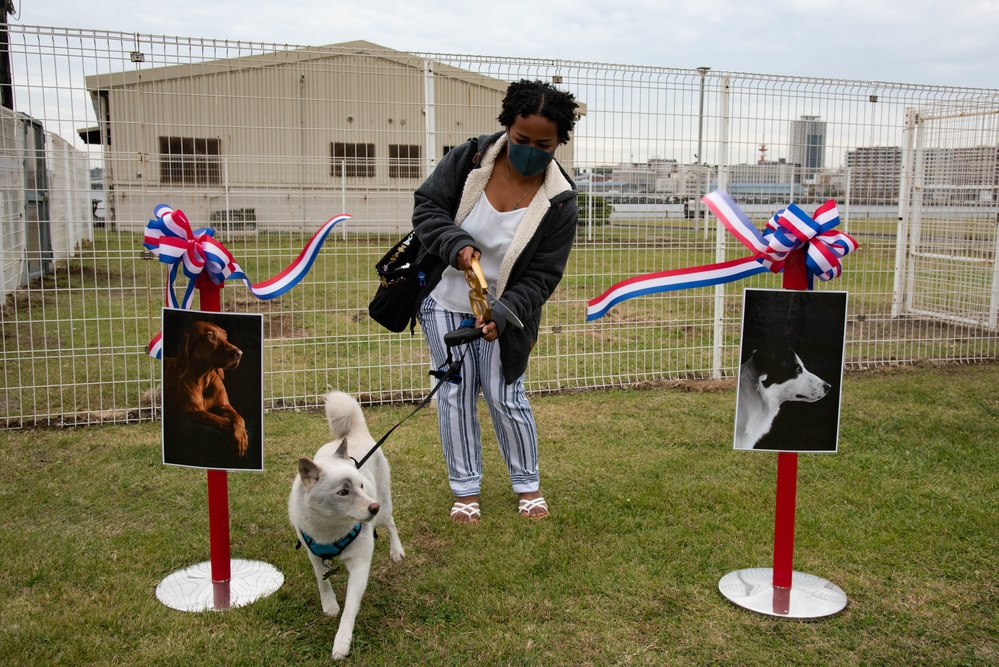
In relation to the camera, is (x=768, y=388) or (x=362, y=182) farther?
(x=362, y=182)

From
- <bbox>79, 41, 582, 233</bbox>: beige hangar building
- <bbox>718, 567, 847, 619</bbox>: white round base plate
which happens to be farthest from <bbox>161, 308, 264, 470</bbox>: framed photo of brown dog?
<bbox>79, 41, 582, 233</bbox>: beige hangar building

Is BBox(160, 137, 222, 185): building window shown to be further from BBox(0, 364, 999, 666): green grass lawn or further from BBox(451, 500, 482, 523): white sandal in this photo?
BBox(451, 500, 482, 523): white sandal

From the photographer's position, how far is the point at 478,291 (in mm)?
3094

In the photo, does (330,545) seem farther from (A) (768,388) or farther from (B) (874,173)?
(B) (874,173)

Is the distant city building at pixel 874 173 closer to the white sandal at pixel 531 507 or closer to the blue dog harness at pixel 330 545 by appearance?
the white sandal at pixel 531 507

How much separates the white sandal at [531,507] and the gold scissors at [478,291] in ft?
3.57

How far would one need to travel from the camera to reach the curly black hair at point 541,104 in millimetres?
3176

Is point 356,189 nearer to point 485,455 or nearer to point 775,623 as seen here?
point 485,455

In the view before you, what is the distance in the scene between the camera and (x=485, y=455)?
15.5 ft

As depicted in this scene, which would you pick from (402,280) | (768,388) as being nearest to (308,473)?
(402,280)

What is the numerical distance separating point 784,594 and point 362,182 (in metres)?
4.02

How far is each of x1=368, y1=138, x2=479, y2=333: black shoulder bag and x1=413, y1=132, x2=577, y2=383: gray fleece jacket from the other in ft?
0.35

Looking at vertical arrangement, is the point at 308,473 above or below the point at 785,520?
above

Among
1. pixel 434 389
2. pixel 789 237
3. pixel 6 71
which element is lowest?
pixel 434 389
